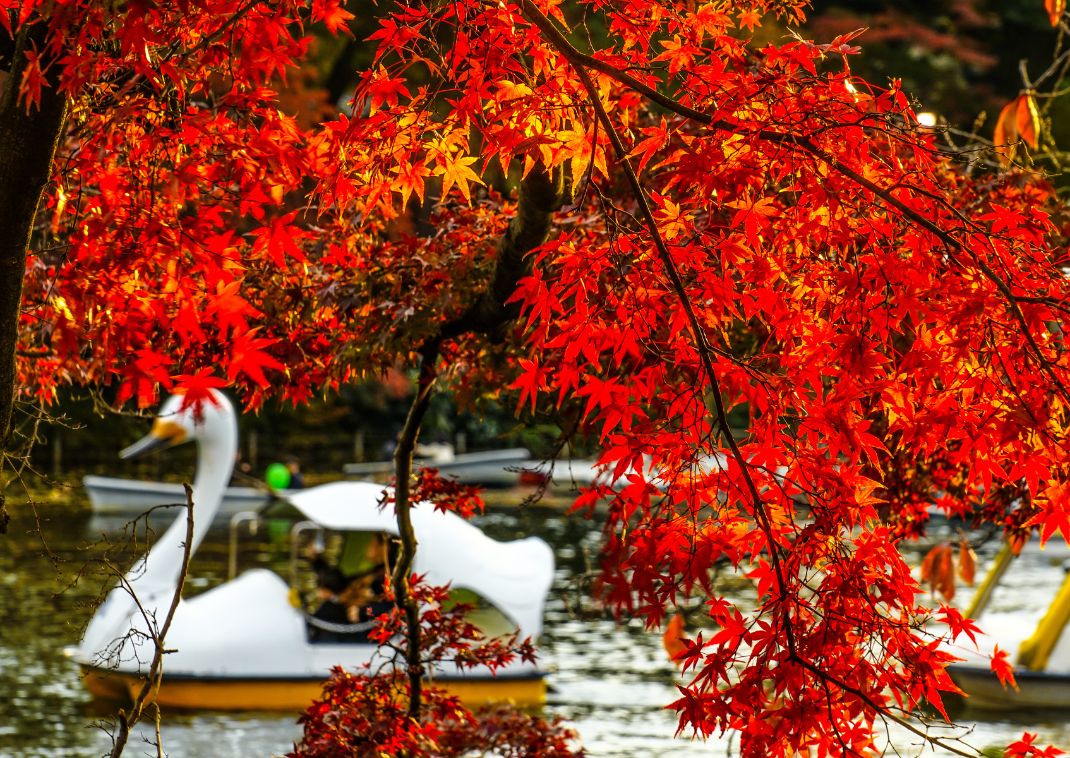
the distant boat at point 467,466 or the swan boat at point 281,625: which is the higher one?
the swan boat at point 281,625

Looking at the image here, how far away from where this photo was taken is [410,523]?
4.84 meters

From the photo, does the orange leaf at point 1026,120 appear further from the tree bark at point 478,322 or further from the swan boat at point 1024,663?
the swan boat at point 1024,663

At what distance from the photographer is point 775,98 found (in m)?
3.11

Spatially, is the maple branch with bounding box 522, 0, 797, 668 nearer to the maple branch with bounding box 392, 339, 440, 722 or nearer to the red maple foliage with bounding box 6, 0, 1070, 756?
the red maple foliage with bounding box 6, 0, 1070, 756

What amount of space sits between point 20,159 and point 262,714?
25.1 feet

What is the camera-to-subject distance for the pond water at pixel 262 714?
31.3 ft

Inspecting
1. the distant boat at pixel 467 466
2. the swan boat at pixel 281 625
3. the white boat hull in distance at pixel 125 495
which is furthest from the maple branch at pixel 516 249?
the distant boat at pixel 467 466

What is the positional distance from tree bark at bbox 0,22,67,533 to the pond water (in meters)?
3.92

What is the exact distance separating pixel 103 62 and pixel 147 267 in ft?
2.31

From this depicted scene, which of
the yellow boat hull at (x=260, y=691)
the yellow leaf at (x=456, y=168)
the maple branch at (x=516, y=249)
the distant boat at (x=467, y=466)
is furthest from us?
the distant boat at (x=467, y=466)

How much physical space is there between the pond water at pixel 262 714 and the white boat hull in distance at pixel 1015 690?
0.10m

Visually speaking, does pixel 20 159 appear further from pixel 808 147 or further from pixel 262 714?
pixel 262 714

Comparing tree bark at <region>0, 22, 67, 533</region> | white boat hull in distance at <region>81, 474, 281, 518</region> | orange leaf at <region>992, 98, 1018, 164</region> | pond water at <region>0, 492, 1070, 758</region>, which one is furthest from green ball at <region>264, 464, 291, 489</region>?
tree bark at <region>0, 22, 67, 533</region>

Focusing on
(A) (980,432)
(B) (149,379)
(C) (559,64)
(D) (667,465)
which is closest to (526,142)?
(C) (559,64)
